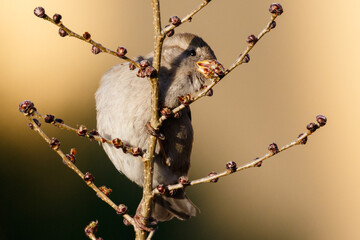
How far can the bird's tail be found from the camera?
9.30 feet

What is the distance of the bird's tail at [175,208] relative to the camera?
2.83 metres

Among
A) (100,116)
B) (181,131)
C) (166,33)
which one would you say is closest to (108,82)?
(100,116)

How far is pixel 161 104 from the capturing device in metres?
1.91

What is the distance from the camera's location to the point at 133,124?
2096mm

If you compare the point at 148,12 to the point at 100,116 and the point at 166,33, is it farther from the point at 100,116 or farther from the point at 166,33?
the point at 166,33

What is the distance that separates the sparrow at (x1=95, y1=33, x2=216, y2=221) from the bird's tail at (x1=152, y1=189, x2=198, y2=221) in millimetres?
432

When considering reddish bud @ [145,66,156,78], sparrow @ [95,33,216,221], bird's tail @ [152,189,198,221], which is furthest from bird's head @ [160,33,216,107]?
bird's tail @ [152,189,198,221]

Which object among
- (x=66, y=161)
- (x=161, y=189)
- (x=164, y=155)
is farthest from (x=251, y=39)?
(x=164, y=155)

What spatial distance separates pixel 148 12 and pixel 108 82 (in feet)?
5.67

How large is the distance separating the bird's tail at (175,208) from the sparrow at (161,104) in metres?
0.43

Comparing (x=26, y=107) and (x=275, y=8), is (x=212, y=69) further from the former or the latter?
(x=26, y=107)

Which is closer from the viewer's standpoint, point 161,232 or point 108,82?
point 108,82

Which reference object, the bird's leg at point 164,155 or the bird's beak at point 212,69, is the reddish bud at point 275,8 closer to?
the bird's beak at point 212,69

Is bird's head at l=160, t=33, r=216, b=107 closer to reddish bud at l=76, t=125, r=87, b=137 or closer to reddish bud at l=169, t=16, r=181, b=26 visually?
reddish bud at l=76, t=125, r=87, b=137
